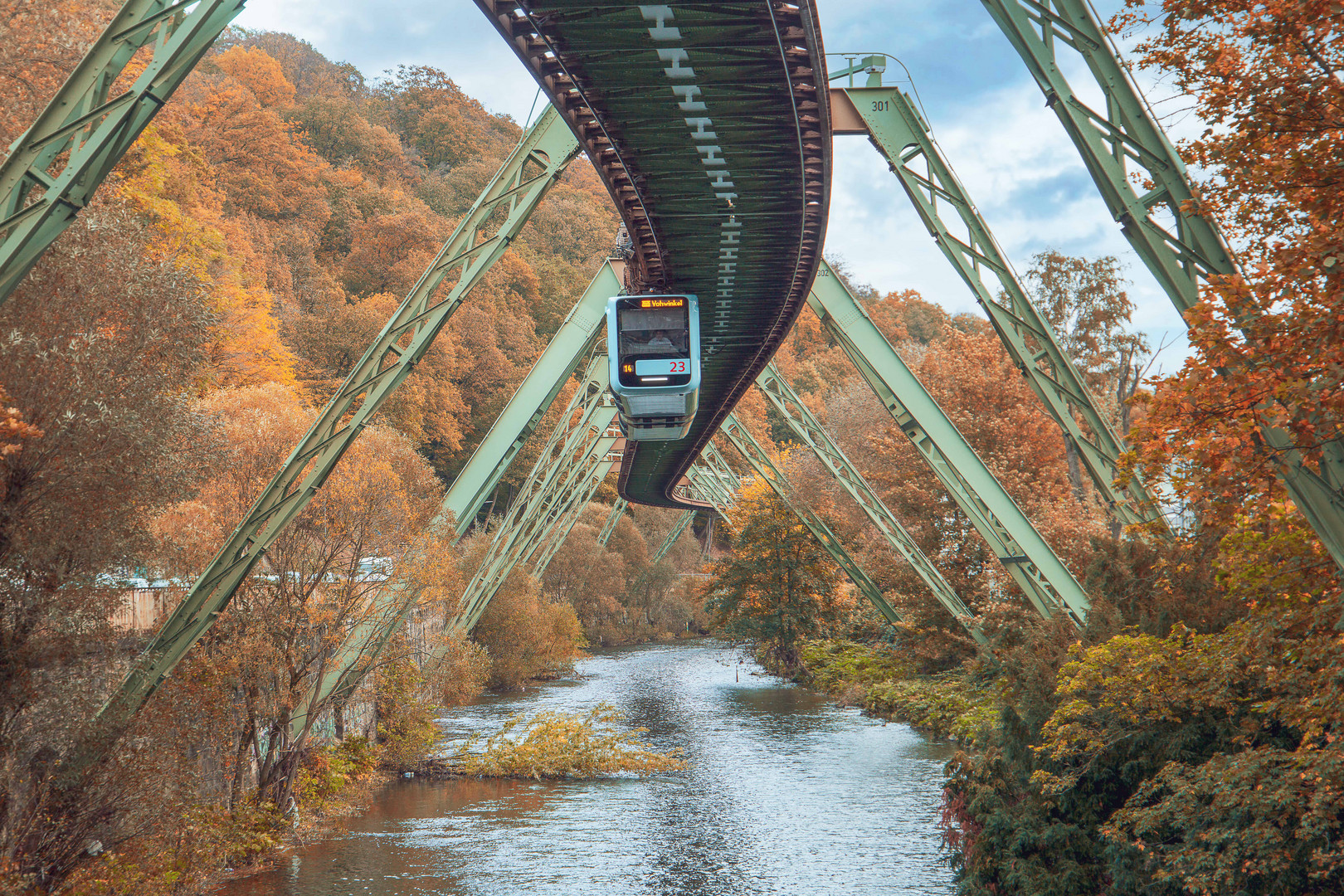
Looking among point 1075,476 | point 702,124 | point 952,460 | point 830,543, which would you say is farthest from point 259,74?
point 702,124

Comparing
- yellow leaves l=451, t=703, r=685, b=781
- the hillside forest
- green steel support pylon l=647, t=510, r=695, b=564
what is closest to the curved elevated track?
the hillside forest

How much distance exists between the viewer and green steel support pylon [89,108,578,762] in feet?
40.2

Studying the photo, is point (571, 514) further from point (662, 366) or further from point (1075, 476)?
point (662, 366)

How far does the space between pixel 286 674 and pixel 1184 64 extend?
14540mm

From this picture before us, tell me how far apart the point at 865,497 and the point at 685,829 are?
10.3 metres

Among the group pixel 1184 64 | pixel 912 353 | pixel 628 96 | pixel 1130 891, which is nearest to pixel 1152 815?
pixel 1130 891

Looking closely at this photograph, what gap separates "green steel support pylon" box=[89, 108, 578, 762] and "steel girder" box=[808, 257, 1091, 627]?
575 centimetres

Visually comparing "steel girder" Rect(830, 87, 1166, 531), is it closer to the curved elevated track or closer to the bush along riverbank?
the curved elevated track

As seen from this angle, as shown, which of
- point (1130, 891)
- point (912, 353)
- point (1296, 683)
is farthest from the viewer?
point (912, 353)

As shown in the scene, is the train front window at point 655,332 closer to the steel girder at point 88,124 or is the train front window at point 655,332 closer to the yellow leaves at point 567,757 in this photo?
the yellow leaves at point 567,757

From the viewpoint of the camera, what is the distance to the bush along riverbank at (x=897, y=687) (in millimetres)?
24328

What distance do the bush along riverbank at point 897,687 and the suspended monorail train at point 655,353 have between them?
8081mm

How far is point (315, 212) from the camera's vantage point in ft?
184

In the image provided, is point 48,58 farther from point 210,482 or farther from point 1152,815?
point 1152,815
